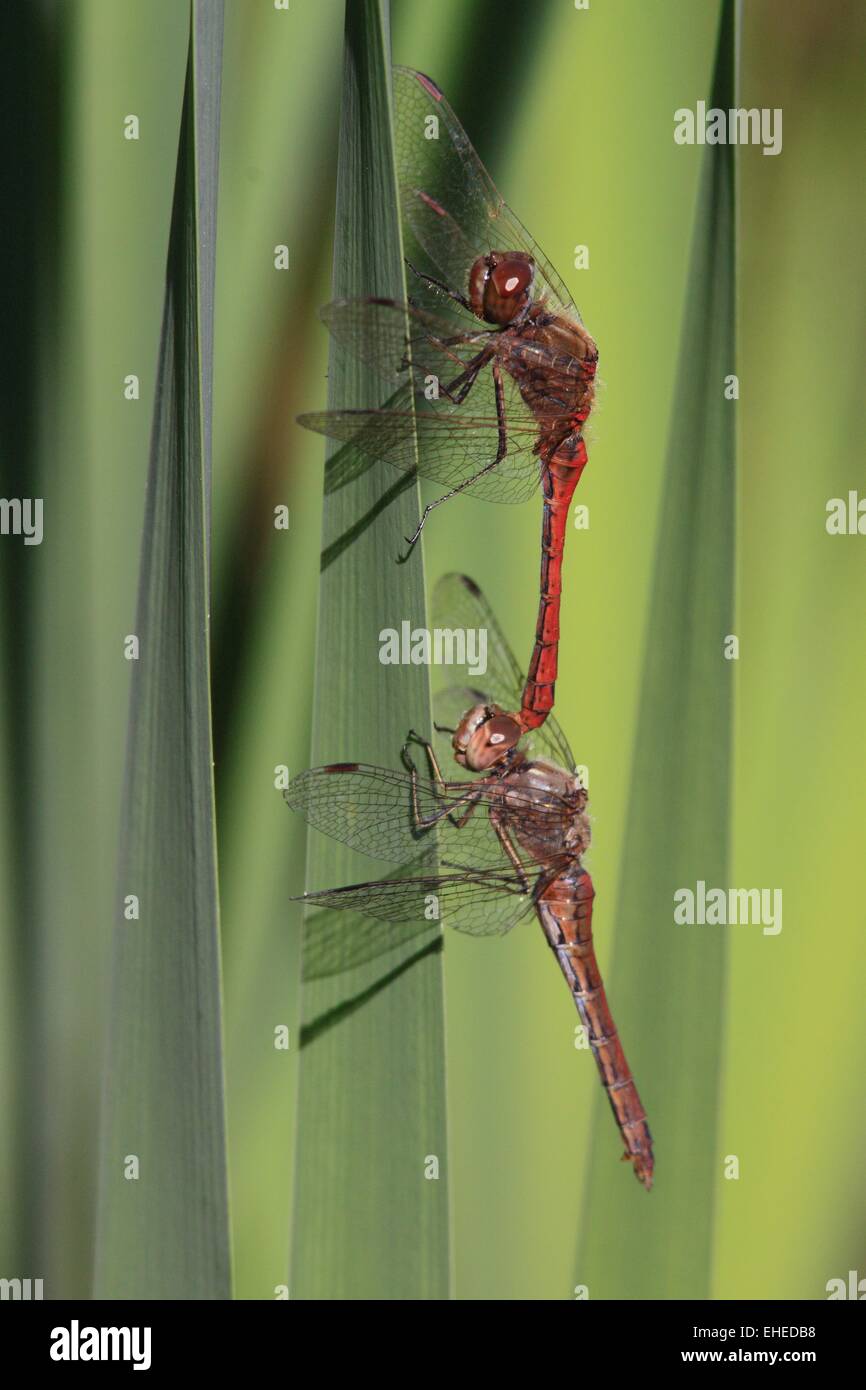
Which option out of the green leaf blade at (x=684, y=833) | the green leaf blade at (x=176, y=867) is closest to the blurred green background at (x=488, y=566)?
the green leaf blade at (x=684, y=833)

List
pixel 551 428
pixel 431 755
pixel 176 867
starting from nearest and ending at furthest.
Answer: pixel 176 867 < pixel 431 755 < pixel 551 428

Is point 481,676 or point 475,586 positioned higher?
point 475,586

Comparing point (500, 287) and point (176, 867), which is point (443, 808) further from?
point (500, 287)

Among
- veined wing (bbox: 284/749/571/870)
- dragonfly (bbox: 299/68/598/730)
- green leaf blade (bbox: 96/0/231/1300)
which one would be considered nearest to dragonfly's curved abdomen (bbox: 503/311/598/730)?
dragonfly (bbox: 299/68/598/730)

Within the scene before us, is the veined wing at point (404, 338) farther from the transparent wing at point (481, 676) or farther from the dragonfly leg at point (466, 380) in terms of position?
the transparent wing at point (481, 676)

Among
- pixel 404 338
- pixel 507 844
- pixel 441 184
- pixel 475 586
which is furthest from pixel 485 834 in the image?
pixel 441 184

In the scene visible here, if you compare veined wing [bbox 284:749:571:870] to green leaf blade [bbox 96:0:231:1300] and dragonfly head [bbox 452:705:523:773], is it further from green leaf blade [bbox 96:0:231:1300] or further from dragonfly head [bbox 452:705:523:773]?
green leaf blade [bbox 96:0:231:1300]
